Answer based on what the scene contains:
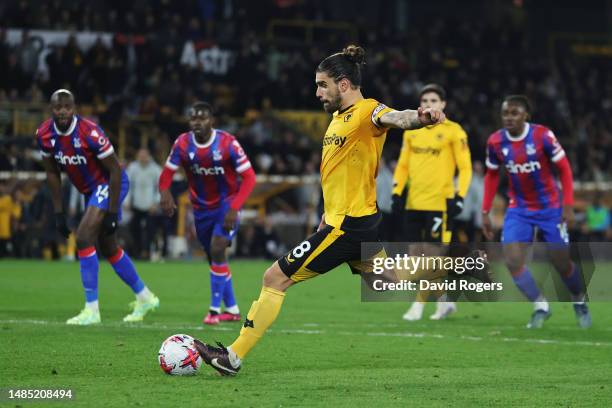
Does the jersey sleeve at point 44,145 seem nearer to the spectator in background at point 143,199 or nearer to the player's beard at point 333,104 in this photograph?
the player's beard at point 333,104

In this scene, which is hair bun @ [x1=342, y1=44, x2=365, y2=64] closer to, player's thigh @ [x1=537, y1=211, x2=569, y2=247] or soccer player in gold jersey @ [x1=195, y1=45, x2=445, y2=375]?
soccer player in gold jersey @ [x1=195, y1=45, x2=445, y2=375]

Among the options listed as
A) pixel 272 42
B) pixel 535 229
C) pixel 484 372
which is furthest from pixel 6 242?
pixel 484 372

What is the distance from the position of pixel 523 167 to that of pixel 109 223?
4254 mm

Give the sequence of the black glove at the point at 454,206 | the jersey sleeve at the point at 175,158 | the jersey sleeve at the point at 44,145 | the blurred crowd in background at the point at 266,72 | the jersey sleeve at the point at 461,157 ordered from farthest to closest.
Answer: the blurred crowd in background at the point at 266,72
the jersey sleeve at the point at 461,157
the black glove at the point at 454,206
the jersey sleeve at the point at 175,158
the jersey sleeve at the point at 44,145

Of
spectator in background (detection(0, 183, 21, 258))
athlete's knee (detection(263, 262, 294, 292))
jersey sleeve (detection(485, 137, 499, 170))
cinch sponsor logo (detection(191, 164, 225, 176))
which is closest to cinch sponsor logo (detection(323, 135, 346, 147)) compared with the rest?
athlete's knee (detection(263, 262, 294, 292))

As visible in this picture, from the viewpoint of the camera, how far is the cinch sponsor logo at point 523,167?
12.7 meters

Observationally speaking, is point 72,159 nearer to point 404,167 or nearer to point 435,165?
point 404,167

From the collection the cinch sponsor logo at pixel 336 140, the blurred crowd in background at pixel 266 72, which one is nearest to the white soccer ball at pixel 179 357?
the cinch sponsor logo at pixel 336 140

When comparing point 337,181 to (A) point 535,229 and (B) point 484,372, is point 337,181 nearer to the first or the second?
(B) point 484,372

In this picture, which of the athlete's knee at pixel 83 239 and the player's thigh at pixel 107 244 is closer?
the athlete's knee at pixel 83 239

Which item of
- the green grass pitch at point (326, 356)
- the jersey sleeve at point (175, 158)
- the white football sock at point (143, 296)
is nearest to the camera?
the green grass pitch at point (326, 356)

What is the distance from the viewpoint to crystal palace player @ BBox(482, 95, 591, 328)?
Answer: 1262cm

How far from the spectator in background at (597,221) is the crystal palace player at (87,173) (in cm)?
1735

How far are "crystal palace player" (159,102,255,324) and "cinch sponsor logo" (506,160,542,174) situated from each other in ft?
8.80
